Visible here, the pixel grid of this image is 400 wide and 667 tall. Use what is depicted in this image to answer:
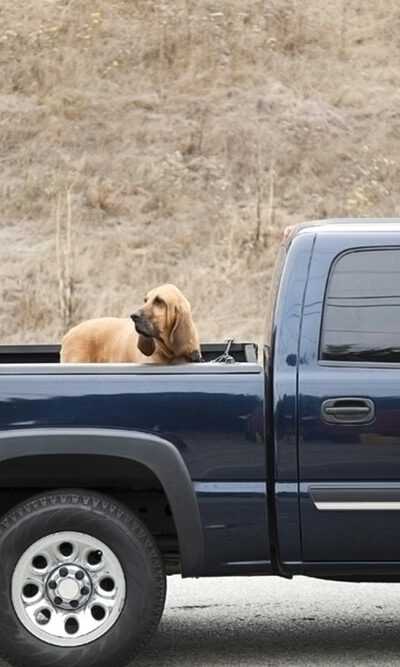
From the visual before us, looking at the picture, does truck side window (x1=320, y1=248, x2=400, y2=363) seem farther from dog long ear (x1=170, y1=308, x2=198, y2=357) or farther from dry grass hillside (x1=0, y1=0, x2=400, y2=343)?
dry grass hillside (x1=0, y1=0, x2=400, y2=343)

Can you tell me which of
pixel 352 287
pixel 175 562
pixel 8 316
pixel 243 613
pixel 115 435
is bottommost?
pixel 8 316

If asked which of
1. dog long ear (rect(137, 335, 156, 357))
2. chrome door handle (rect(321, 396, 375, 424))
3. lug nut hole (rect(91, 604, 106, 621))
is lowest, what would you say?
lug nut hole (rect(91, 604, 106, 621))

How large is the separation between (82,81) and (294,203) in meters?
5.59

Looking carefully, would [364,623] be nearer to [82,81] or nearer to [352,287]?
[352,287]

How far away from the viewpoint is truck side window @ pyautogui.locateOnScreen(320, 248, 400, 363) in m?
5.55

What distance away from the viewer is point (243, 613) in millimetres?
7004

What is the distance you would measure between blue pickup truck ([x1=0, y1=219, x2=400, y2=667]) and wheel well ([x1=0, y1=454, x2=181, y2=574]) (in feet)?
0.12

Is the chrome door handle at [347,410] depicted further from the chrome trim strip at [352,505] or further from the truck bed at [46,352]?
the truck bed at [46,352]

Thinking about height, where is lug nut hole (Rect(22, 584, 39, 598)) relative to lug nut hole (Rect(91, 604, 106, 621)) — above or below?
above

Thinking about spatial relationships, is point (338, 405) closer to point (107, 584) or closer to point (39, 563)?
point (107, 584)

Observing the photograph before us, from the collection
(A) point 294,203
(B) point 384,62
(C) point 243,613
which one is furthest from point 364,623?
(B) point 384,62

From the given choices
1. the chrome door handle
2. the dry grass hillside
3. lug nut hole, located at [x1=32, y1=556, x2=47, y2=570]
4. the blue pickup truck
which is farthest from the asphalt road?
the dry grass hillside

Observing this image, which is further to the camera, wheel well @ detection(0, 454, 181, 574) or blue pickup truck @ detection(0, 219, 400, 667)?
wheel well @ detection(0, 454, 181, 574)

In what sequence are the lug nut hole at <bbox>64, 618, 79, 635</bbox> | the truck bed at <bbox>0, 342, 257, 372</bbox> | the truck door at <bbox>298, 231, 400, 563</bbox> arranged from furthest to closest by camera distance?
1. the truck bed at <bbox>0, 342, 257, 372</bbox>
2. the lug nut hole at <bbox>64, 618, 79, 635</bbox>
3. the truck door at <bbox>298, 231, 400, 563</bbox>
